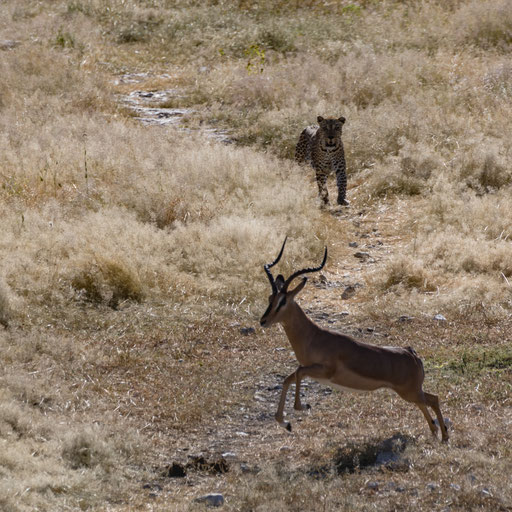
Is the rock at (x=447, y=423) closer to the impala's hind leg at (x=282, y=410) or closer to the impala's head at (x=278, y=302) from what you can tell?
the impala's hind leg at (x=282, y=410)

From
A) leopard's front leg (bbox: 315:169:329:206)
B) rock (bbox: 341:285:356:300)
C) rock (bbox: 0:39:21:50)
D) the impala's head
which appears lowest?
rock (bbox: 341:285:356:300)

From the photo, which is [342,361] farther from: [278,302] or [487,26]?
[487,26]

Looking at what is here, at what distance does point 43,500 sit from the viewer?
6281 millimetres

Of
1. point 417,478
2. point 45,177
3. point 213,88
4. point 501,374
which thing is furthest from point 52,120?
point 417,478

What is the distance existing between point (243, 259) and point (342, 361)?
499cm

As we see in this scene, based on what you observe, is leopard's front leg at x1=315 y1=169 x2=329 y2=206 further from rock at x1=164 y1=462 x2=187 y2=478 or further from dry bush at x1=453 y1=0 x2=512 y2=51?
rock at x1=164 y1=462 x2=187 y2=478

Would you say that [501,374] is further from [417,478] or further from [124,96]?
[124,96]

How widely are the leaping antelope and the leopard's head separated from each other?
8.80 meters

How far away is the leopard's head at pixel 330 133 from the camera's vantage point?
15.8 metres

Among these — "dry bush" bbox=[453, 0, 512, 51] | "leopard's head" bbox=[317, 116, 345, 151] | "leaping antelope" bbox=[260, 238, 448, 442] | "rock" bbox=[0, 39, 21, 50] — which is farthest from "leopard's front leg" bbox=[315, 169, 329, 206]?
"rock" bbox=[0, 39, 21, 50]

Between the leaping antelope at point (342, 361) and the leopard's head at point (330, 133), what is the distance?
8800mm

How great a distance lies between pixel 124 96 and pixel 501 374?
46.6ft

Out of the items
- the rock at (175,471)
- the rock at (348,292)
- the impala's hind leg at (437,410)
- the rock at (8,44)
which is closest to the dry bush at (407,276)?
the rock at (348,292)

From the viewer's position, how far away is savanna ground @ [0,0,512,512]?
6.93 meters
